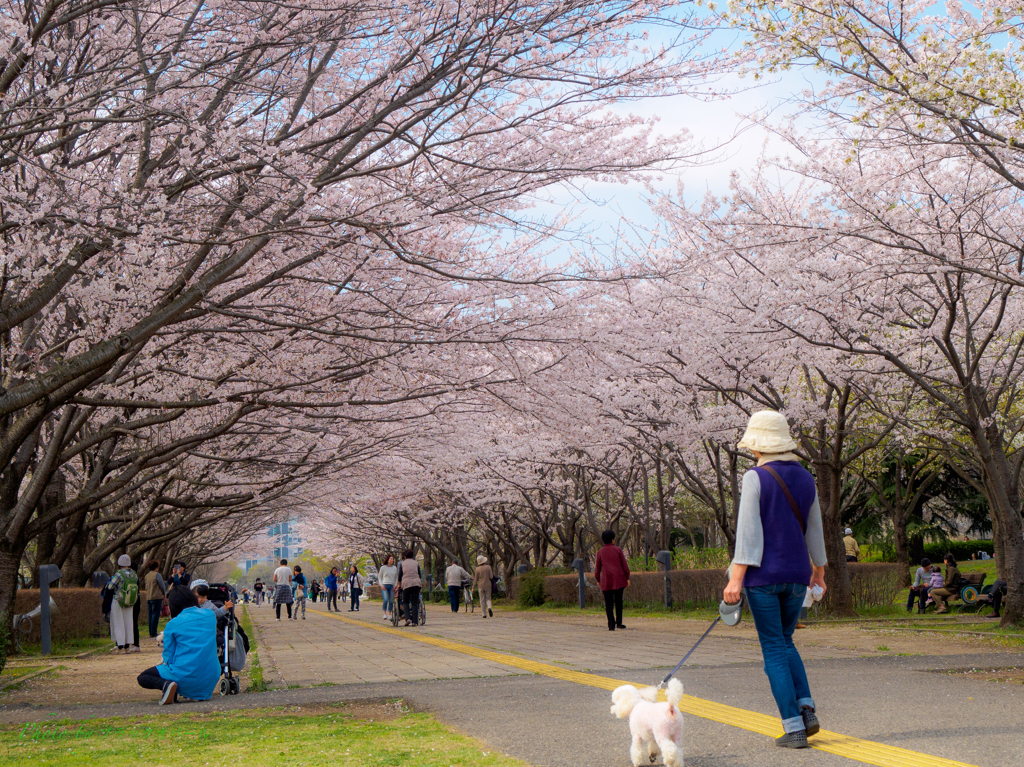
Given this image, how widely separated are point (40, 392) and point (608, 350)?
7.52 metres

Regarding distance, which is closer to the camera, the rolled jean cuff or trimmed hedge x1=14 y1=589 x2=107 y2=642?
the rolled jean cuff

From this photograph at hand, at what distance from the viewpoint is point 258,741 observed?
18.6 ft

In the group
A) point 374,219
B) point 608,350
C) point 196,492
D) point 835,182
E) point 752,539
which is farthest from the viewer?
point 196,492

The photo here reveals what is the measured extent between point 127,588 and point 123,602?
0.28 m

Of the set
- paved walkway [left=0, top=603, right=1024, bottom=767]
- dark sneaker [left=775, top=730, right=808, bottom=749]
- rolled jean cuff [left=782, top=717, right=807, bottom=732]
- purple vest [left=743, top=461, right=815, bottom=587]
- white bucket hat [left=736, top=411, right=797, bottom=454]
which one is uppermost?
white bucket hat [left=736, top=411, right=797, bottom=454]

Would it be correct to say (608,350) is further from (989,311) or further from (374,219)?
(989,311)

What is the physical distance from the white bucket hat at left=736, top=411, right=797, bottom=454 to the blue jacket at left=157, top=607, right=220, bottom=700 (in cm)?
577

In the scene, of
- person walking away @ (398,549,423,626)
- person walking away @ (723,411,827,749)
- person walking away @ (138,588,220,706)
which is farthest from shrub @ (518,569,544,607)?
person walking away @ (723,411,827,749)

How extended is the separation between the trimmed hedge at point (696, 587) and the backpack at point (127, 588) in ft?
36.9

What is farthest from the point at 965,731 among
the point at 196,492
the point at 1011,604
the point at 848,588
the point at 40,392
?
the point at 196,492

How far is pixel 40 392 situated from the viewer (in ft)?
24.2

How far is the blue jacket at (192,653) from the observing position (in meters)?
8.34

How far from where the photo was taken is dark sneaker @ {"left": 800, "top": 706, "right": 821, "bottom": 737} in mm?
4562

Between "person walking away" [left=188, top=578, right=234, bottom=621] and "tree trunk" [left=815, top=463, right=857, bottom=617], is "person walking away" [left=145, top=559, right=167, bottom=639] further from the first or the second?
"tree trunk" [left=815, top=463, right=857, bottom=617]
